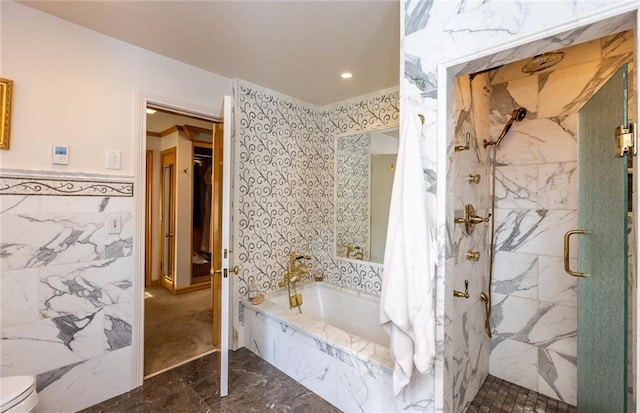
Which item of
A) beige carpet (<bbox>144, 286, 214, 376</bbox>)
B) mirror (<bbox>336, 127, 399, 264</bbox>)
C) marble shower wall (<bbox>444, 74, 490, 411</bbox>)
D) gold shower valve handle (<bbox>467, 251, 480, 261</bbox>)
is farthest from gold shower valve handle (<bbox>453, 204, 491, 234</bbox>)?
beige carpet (<bbox>144, 286, 214, 376</bbox>)

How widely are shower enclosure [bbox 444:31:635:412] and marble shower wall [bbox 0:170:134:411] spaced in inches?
86.1

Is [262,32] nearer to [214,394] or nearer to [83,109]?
[83,109]

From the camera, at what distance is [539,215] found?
201 cm

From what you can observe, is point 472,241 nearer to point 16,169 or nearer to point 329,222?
point 329,222

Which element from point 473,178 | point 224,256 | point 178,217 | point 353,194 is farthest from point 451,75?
point 178,217

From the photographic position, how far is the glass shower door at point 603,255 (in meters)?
1.13

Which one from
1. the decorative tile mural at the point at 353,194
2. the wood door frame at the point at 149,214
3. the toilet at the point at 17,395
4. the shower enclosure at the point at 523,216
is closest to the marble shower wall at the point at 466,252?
the shower enclosure at the point at 523,216

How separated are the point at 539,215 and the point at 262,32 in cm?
231

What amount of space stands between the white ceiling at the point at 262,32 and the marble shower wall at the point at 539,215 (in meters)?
1.06

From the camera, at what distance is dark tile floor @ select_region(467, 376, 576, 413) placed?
1.83 m

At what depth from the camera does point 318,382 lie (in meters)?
1.93

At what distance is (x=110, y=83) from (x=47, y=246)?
3.64 ft

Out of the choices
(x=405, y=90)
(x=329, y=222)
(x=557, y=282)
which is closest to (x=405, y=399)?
(x=557, y=282)

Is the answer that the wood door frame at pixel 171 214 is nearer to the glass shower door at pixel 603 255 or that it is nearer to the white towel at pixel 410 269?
the white towel at pixel 410 269
